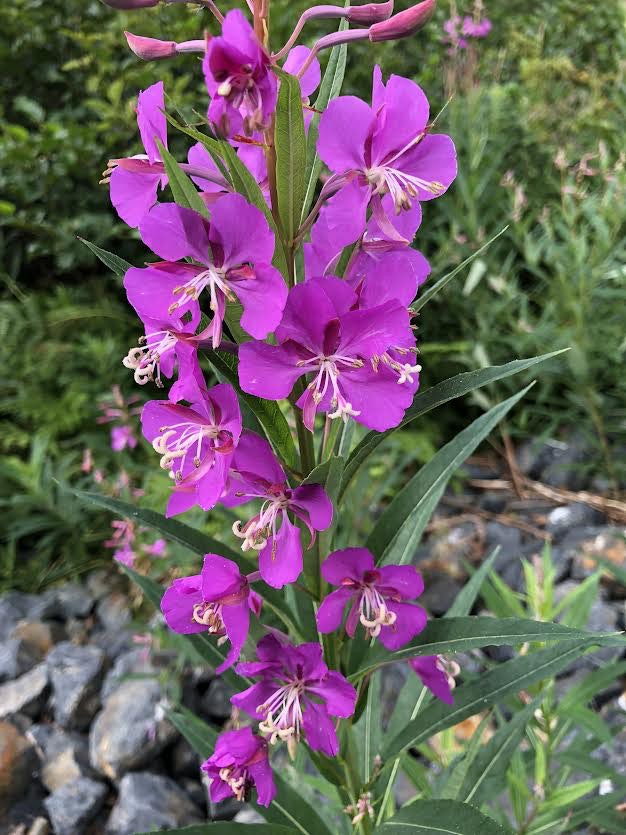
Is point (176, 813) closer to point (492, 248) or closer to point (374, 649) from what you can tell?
point (374, 649)

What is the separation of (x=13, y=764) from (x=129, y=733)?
37 centimetres

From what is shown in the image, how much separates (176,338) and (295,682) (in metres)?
0.51

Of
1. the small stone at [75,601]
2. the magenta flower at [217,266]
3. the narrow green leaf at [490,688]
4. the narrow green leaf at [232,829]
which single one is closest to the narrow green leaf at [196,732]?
the narrow green leaf at [232,829]

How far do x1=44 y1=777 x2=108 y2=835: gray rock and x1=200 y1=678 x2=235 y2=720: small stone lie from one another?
Result: 0.41 metres

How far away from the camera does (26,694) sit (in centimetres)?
257

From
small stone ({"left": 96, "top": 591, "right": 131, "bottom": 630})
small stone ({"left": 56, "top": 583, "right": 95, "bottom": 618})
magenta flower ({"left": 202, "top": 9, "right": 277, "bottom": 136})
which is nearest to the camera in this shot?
magenta flower ({"left": 202, "top": 9, "right": 277, "bottom": 136})

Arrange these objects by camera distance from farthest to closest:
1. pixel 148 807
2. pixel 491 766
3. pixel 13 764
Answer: pixel 13 764 < pixel 148 807 < pixel 491 766

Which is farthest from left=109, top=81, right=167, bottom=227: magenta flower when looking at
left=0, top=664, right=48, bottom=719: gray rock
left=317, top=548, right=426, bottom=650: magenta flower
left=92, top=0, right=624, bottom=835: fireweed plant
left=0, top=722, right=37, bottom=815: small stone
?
left=0, top=664, right=48, bottom=719: gray rock

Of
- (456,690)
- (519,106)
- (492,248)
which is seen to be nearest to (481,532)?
(492,248)

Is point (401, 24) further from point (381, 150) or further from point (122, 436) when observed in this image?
point (122, 436)

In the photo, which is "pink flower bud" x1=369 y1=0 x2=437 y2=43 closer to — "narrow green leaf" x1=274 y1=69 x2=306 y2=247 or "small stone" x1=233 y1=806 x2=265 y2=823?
"narrow green leaf" x1=274 y1=69 x2=306 y2=247

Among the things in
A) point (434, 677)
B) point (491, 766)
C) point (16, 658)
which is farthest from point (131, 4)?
point (16, 658)

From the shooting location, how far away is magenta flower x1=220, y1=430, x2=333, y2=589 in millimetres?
860

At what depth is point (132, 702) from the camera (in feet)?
8.16
